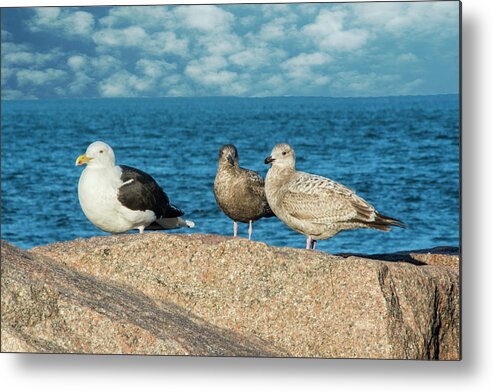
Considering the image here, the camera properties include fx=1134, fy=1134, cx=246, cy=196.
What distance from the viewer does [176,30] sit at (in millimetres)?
8711

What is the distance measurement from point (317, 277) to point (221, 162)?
1908 mm

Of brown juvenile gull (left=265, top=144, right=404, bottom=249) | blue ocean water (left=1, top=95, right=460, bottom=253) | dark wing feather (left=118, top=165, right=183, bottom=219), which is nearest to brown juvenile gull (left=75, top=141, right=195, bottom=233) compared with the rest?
dark wing feather (left=118, top=165, right=183, bottom=219)

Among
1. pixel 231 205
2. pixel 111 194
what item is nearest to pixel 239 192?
pixel 231 205

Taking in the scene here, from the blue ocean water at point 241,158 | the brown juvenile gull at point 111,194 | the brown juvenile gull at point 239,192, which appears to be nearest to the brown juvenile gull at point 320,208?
the brown juvenile gull at point 239,192

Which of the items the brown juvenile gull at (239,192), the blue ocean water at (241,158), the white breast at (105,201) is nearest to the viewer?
the white breast at (105,201)

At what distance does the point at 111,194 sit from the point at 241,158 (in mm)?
9950

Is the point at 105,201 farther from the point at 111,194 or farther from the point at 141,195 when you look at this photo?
the point at 141,195

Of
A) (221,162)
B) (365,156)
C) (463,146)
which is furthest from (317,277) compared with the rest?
(365,156)

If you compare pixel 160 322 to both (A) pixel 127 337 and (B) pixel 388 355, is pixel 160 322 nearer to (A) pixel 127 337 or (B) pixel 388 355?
(A) pixel 127 337

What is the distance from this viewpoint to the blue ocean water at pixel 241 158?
10.1m

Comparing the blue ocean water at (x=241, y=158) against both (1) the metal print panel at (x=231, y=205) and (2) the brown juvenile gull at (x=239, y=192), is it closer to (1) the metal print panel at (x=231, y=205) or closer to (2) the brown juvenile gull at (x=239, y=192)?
(1) the metal print panel at (x=231, y=205)

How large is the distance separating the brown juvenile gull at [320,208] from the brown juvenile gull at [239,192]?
66 cm

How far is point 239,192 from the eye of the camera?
8828mm

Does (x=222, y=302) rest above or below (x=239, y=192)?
below
